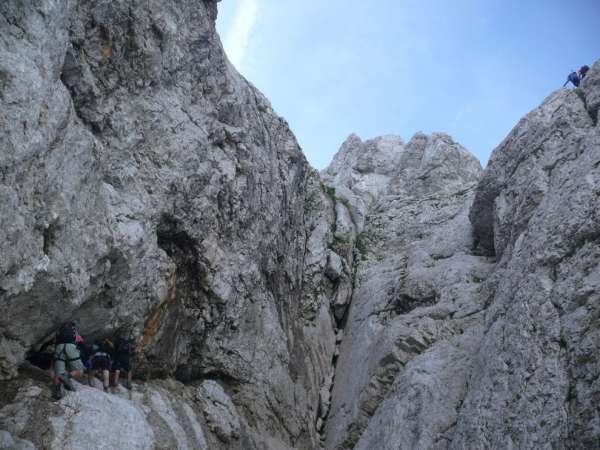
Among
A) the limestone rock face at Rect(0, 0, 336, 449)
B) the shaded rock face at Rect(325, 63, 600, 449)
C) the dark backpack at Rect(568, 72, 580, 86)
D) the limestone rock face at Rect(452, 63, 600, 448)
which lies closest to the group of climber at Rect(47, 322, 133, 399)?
the limestone rock face at Rect(0, 0, 336, 449)

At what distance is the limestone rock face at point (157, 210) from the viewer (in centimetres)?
1330

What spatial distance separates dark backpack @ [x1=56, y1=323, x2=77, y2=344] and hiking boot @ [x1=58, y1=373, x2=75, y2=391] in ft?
3.08

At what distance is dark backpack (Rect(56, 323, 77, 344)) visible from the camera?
14.6 m

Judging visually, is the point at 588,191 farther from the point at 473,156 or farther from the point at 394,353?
the point at 473,156

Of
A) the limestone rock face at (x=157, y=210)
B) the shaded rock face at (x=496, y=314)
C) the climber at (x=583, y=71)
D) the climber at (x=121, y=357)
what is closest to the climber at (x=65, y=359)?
the limestone rock face at (x=157, y=210)

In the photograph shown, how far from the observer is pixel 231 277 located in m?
23.3

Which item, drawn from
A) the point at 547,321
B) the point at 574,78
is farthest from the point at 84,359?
the point at 574,78

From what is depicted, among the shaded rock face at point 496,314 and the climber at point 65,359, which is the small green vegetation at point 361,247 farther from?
the climber at point 65,359

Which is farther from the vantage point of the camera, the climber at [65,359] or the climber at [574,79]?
the climber at [574,79]

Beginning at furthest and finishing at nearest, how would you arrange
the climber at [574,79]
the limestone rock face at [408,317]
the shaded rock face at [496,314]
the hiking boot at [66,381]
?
1. the climber at [574,79]
2. the limestone rock face at [408,317]
3. the shaded rock face at [496,314]
4. the hiking boot at [66,381]

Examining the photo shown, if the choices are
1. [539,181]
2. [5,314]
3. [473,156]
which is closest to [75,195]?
[5,314]

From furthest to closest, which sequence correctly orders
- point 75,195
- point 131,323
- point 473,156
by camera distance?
point 473,156 → point 131,323 → point 75,195

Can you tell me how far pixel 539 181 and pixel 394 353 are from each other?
11.2 metres

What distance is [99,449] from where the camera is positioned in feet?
44.6
